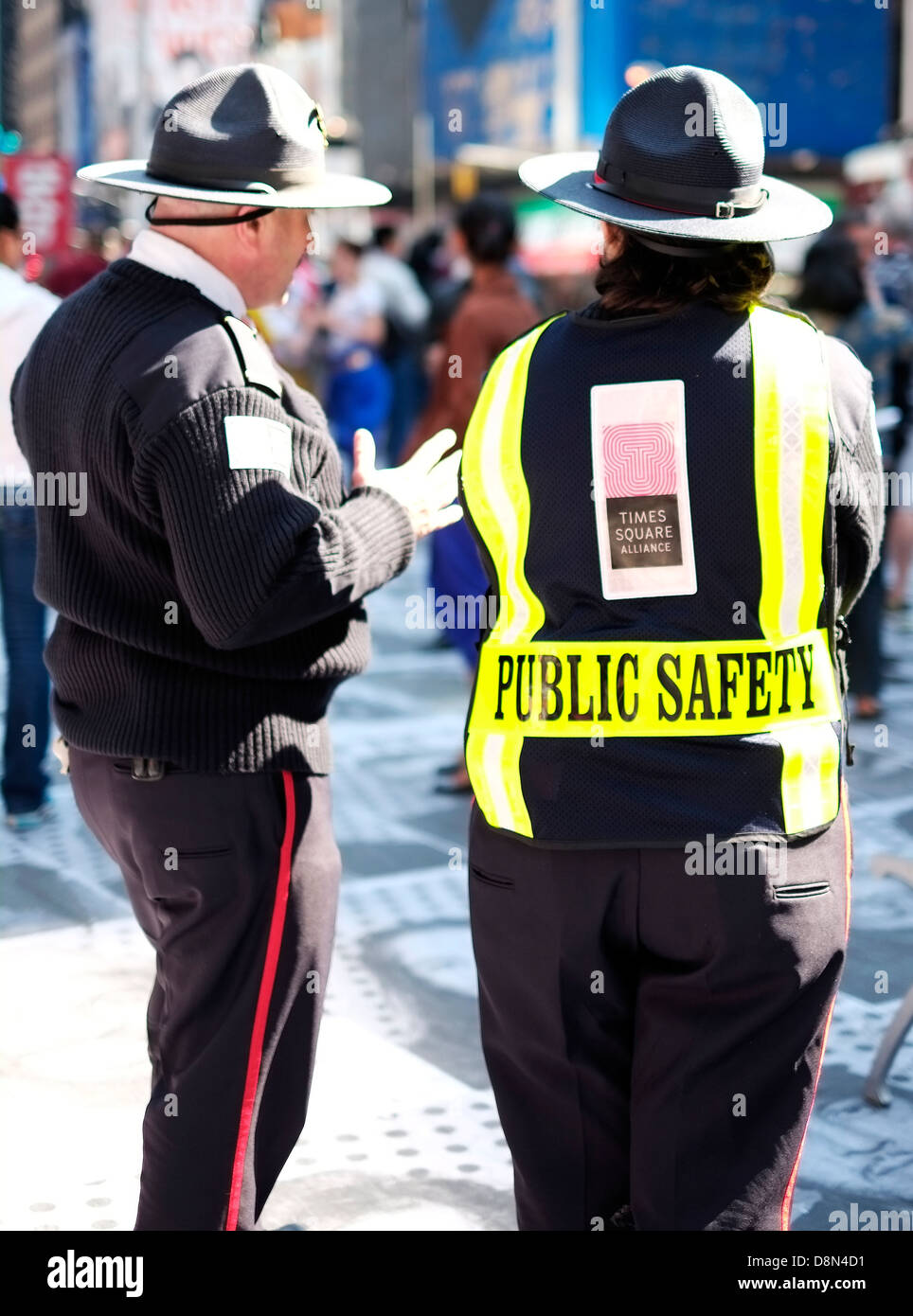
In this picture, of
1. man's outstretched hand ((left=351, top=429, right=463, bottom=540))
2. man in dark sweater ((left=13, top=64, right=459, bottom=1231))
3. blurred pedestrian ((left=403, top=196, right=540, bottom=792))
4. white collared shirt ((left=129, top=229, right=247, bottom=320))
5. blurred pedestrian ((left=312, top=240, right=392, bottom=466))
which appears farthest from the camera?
blurred pedestrian ((left=312, top=240, right=392, bottom=466))

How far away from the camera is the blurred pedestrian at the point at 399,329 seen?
1344 cm

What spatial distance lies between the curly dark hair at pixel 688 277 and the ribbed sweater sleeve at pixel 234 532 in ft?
1.76

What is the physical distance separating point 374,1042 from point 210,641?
192cm

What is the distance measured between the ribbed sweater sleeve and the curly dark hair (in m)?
0.54

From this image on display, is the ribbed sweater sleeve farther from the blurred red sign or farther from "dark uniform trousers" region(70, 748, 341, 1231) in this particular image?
the blurred red sign

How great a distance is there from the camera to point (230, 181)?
8.16 feet

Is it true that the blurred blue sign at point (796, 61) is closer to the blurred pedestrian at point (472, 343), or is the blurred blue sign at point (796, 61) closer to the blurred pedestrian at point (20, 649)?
the blurred pedestrian at point (472, 343)

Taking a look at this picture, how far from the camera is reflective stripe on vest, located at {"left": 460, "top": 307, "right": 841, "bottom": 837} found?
212cm

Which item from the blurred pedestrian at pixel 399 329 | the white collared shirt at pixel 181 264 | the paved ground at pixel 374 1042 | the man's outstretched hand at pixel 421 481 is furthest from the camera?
the blurred pedestrian at pixel 399 329

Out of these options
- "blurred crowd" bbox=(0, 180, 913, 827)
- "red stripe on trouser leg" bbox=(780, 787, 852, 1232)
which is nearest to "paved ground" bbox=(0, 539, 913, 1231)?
"blurred crowd" bbox=(0, 180, 913, 827)

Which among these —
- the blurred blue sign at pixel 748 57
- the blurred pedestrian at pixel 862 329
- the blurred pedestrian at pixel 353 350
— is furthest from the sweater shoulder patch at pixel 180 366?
the blurred blue sign at pixel 748 57

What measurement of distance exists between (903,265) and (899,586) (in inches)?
73.5

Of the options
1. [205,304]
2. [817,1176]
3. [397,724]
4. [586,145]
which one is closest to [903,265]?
[397,724]
